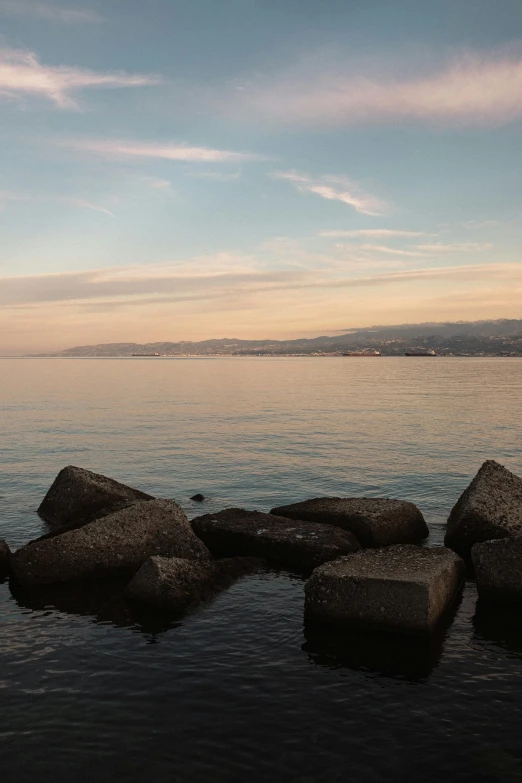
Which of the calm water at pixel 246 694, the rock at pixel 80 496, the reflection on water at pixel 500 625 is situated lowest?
the reflection on water at pixel 500 625

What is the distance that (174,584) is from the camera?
1229 cm

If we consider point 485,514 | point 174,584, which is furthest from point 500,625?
point 174,584

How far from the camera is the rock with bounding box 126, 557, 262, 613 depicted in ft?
39.9

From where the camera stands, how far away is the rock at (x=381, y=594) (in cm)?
1083

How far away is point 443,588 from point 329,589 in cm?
224

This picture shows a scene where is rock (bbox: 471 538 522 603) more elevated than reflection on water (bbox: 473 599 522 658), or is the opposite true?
rock (bbox: 471 538 522 603)

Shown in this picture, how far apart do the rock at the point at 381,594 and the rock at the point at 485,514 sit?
340 centimetres

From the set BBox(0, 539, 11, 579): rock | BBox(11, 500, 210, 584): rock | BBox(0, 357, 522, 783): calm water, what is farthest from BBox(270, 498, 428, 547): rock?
BBox(0, 539, 11, 579): rock

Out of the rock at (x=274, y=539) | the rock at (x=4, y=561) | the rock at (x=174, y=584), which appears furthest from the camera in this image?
the rock at (x=274, y=539)

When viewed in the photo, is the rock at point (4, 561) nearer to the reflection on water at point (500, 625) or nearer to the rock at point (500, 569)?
the reflection on water at point (500, 625)

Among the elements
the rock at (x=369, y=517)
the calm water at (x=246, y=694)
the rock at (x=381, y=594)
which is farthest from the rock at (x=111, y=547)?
the rock at (x=381, y=594)

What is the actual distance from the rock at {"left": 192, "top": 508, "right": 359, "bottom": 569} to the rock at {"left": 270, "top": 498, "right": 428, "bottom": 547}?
91 cm

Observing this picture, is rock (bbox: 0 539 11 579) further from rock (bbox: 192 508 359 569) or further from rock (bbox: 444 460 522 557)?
rock (bbox: 444 460 522 557)

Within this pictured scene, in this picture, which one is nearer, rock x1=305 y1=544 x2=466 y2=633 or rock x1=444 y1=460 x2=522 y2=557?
rock x1=305 y1=544 x2=466 y2=633
